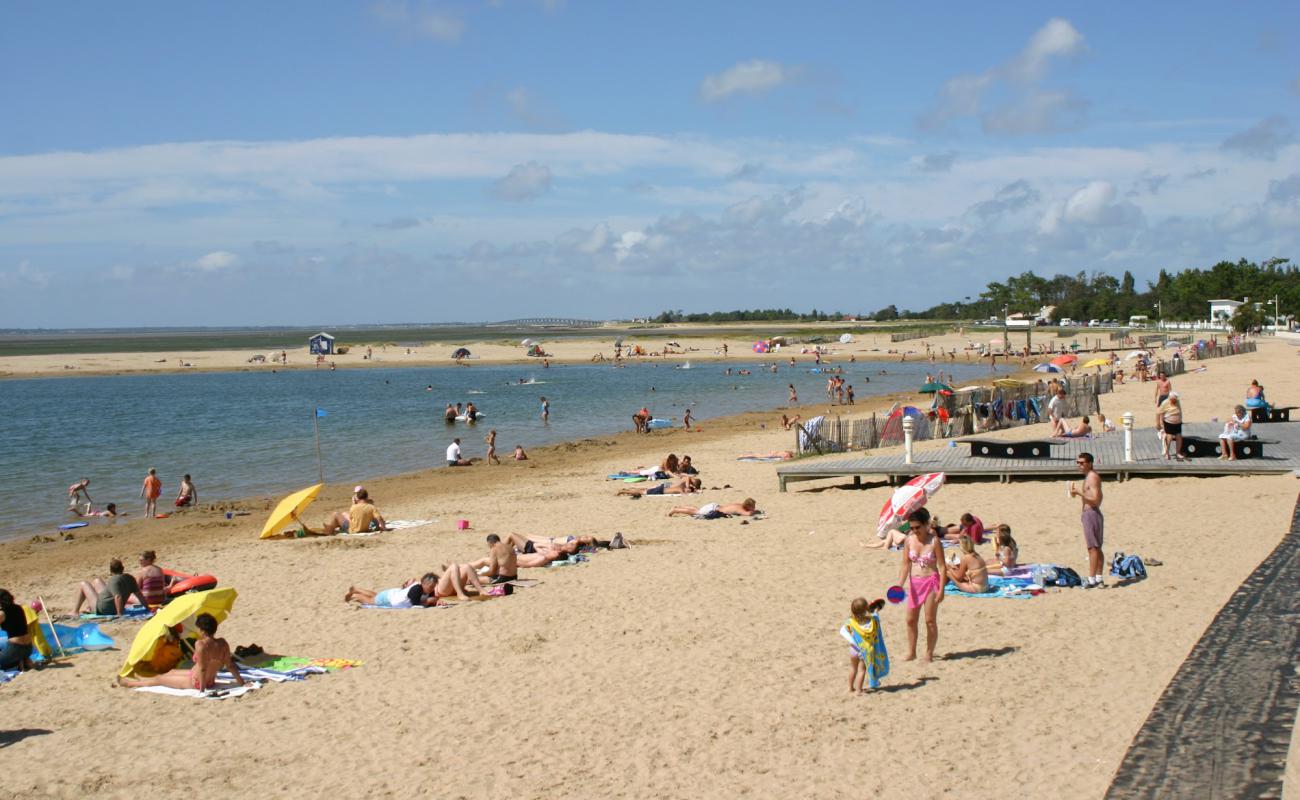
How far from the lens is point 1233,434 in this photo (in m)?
18.4

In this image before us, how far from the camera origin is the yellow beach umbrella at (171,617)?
32.0ft

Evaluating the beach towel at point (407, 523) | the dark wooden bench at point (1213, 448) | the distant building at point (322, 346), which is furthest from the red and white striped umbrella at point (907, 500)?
the distant building at point (322, 346)

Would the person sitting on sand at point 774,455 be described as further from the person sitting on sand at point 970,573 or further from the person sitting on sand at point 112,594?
the person sitting on sand at point 112,594

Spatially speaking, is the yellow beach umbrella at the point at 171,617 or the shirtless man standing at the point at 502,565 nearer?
the yellow beach umbrella at the point at 171,617

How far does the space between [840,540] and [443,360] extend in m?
79.4

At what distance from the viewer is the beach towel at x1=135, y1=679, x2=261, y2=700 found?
9.32 metres

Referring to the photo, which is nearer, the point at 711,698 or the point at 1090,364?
the point at 711,698

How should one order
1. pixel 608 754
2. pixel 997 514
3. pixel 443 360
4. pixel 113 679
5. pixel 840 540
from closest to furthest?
pixel 608 754, pixel 113 679, pixel 840 540, pixel 997 514, pixel 443 360

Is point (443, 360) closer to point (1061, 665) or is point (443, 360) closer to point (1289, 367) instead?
point (1289, 367)

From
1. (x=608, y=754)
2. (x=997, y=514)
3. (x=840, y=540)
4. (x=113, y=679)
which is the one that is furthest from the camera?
(x=997, y=514)

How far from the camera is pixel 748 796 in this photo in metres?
6.88

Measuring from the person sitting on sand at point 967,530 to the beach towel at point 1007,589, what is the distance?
64cm

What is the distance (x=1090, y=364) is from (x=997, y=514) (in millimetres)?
30665

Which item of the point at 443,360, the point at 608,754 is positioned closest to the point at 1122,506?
the point at 608,754
